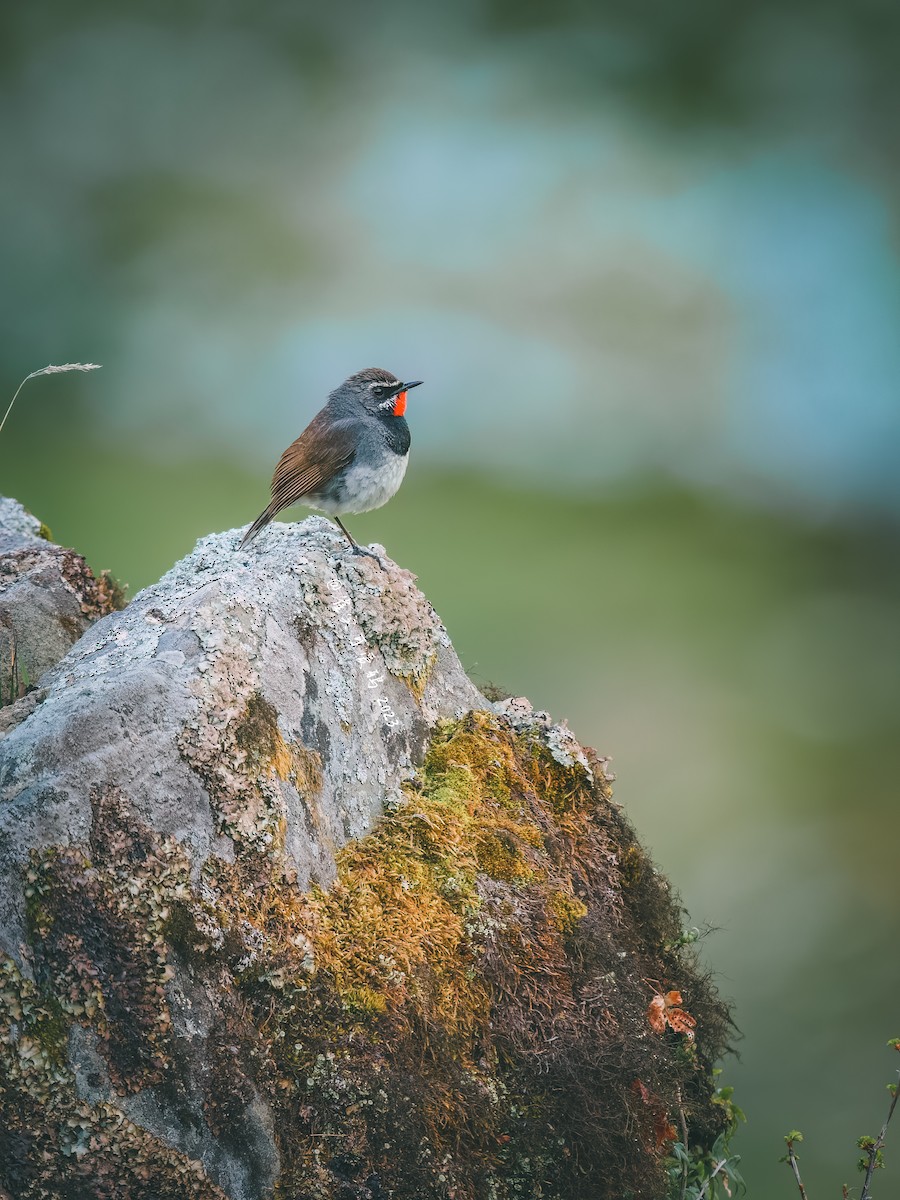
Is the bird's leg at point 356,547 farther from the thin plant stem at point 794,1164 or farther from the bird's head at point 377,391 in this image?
the thin plant stem at point 794,1164

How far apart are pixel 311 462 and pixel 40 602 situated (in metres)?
1.68

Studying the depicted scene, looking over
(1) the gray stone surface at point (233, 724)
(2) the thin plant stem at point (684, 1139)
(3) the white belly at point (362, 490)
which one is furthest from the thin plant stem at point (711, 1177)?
(3) the white belly at point (362, 490)

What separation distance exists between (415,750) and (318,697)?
60 cm

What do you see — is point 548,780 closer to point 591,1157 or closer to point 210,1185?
point 591,1157

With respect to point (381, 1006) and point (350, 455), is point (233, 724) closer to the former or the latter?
point (381, 1006)

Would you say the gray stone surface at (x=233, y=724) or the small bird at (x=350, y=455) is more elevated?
the small bird at (x=350, y=455)

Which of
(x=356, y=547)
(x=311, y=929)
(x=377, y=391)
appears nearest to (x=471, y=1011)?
(x=311, y=929)

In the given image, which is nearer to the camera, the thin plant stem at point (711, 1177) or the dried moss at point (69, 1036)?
the dried moss at point (69, 1036)

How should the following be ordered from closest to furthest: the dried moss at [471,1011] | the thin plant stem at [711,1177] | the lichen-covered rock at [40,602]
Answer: the dried moss at [471,1011] < the thin plant stem at [711,1177] < the lichen-covered rock at [40,602]

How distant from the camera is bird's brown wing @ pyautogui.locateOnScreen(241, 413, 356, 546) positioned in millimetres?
5395

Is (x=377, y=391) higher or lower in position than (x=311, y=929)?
higher

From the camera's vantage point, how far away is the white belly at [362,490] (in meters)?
5.43

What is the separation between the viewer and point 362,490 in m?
5.44

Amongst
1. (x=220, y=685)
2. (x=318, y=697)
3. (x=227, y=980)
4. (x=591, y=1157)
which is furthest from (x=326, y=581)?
(x=591, y=1157)
